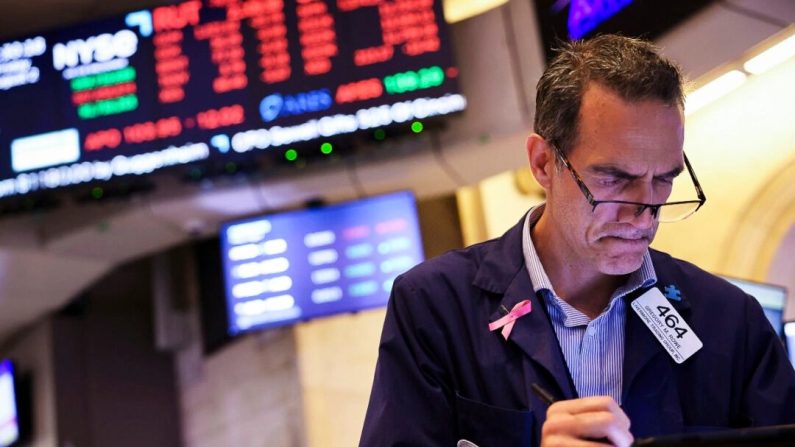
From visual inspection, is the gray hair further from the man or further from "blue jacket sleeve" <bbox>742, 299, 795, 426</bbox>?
"blue jacket sleeve" <bbox>742, 299, 795, 426</bbox>

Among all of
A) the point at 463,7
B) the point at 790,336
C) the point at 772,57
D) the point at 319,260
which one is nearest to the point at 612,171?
the point at 790,336

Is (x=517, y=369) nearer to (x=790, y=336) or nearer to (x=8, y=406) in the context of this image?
(x=790, y=336)

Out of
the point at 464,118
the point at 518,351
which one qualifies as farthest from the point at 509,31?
the point at 518,351

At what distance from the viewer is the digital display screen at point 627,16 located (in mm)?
4117

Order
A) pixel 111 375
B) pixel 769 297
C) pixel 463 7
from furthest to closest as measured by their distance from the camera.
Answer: pixel 111 375, pixel 463 7, pixel 769 297

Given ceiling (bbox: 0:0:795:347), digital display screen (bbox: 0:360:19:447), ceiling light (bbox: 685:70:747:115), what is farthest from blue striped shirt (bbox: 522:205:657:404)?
digital display screen (bbox: 0:360:19:447)

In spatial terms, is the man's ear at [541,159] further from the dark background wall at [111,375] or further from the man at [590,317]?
the dark background wall at [111,375]

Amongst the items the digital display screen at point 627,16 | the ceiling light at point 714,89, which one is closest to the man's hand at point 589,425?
the digital display screen at point 627,16

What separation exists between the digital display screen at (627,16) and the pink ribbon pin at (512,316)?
245cm

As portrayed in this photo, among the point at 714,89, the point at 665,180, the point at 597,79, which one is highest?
the point at 714,89

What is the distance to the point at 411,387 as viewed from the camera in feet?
5.47

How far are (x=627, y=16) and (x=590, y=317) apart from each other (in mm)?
2700

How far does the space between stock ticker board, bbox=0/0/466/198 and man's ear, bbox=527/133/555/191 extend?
2851 mm

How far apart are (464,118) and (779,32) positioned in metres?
1.56
